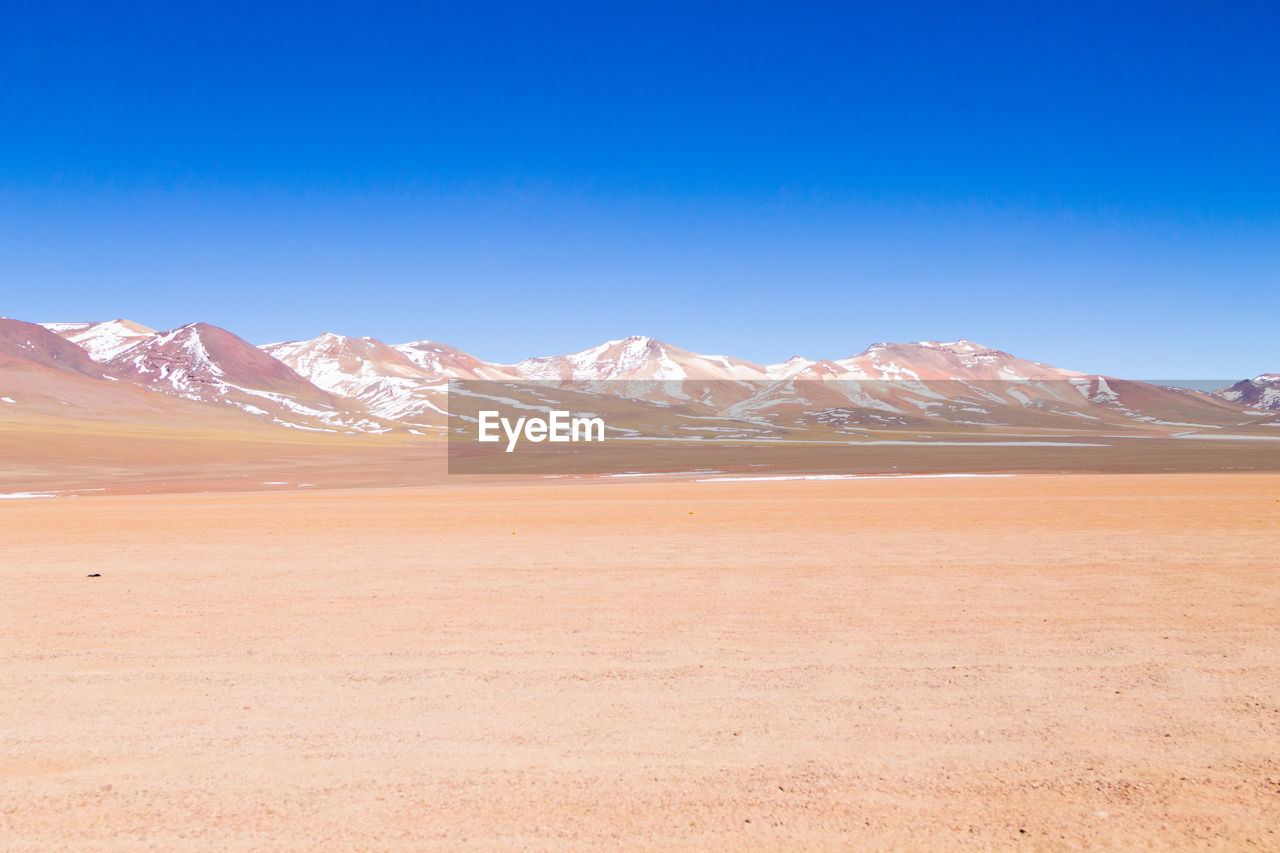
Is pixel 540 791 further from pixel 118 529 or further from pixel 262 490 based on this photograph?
pixel 262 490

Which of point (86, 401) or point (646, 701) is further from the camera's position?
point (86, 401)

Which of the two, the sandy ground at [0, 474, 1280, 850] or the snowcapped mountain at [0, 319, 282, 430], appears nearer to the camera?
the sandy ground at [0, 474, 1280, 850]

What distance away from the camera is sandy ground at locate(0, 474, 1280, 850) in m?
4.52

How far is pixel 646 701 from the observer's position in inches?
248

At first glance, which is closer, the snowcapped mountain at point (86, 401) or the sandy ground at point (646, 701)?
the sandy ground at point (646, 701)

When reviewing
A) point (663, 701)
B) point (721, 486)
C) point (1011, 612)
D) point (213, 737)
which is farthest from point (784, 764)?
point (721, 486)

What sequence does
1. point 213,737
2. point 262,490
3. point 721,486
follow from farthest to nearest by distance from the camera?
point 262,490, point 721,486, point 213,737

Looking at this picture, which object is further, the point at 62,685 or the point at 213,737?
the point at 62,685

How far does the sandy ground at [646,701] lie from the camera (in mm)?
4516

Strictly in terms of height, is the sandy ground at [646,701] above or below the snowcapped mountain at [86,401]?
below

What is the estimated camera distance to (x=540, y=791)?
483 cm

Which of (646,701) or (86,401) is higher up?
(86,401)

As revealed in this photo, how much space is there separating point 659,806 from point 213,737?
313cm

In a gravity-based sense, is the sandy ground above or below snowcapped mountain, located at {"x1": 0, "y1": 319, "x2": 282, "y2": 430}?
below
